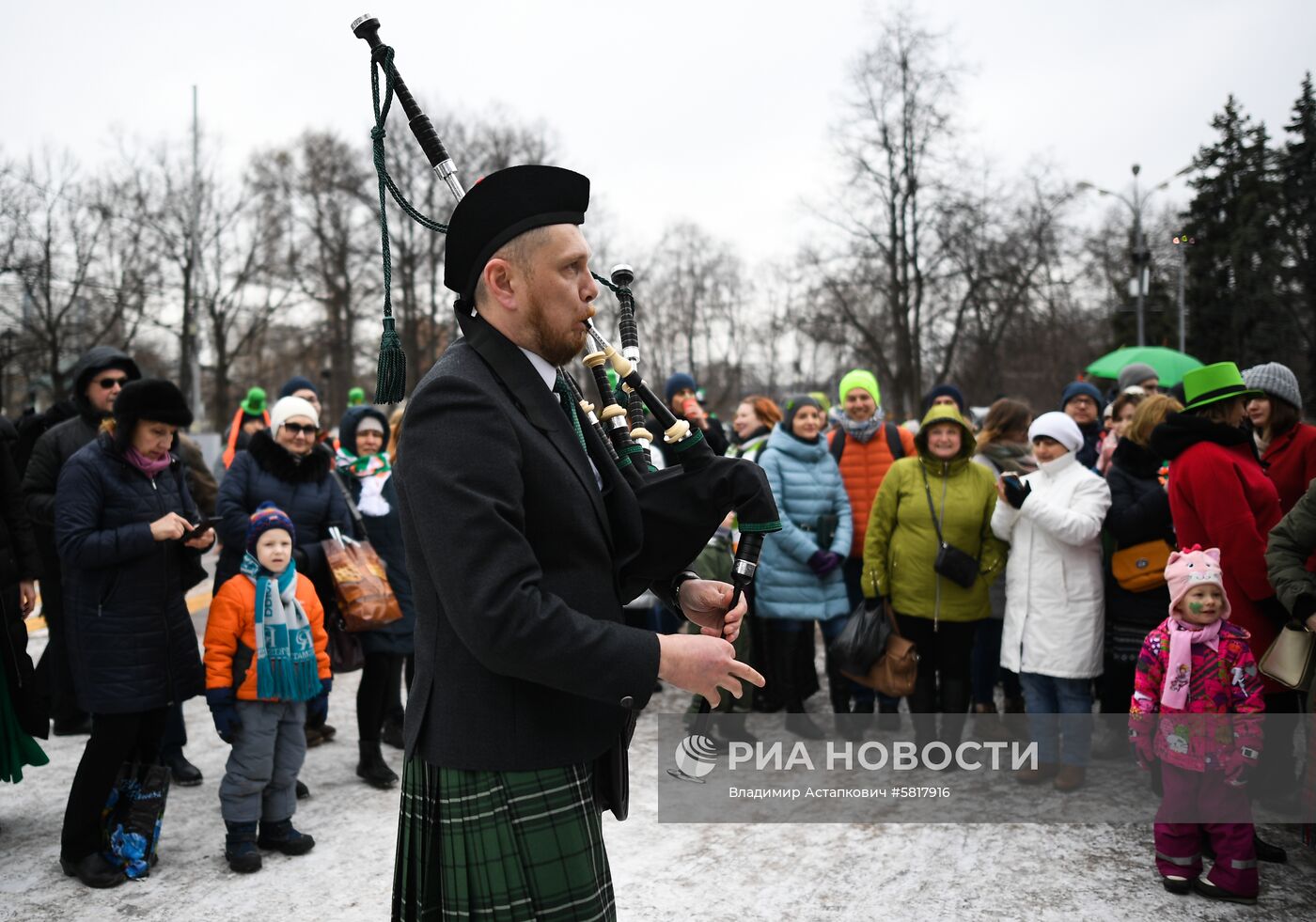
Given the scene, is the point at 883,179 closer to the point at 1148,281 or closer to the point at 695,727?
the point at 695,727

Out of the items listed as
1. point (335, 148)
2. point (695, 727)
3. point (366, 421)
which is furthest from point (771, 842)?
point (335, 148)

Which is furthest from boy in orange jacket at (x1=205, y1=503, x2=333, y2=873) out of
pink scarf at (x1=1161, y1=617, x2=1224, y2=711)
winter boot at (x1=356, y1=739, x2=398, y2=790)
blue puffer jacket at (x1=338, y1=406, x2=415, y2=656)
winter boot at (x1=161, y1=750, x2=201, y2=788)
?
pink scarf at (x1=1161, y1=617, x2=1224, y2=711)

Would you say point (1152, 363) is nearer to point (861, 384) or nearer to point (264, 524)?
point (861, 384)

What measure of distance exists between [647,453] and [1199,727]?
2939 millimetres

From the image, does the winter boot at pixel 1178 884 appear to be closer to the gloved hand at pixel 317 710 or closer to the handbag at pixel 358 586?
the handbag at pixel 358 586

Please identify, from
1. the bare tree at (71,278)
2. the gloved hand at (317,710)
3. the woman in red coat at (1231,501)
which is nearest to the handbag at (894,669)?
the woman in red coat at (1231,501)

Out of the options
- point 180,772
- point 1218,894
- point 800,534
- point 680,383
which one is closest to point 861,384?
point 800,534

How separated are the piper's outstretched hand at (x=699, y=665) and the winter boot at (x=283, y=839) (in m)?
3.27

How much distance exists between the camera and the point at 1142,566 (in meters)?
5.18

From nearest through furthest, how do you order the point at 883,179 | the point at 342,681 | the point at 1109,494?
the point at 1109,494
the point at 342,681
the point at 883,179

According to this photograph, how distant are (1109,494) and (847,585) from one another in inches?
81.3

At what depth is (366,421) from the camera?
631 cm

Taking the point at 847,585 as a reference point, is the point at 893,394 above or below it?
above

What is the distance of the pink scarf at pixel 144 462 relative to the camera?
177 inches
